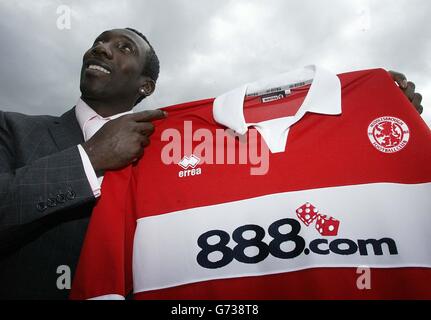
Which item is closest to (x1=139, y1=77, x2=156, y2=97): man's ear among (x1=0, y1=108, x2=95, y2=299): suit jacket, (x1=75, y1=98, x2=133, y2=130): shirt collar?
(x1=75, y1=98, x2=133, y2=130): shirt collar

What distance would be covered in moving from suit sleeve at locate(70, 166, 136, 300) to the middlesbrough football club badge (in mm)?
1397

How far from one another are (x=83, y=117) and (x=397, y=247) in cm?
209

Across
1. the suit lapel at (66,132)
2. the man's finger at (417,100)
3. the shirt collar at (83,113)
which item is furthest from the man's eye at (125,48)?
the man's finger at (417,100)

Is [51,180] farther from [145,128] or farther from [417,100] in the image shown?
[417,100]

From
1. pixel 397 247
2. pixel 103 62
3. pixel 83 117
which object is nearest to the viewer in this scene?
pixel 397 247

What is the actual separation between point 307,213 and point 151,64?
6.41ft

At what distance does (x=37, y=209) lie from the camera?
1.52m

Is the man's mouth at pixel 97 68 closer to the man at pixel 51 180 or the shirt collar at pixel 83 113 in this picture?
the man at pixel 51 180

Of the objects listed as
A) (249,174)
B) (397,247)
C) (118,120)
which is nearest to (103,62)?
(118,120)

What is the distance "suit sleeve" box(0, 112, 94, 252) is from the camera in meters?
1.50

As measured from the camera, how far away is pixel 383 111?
64.2 inches

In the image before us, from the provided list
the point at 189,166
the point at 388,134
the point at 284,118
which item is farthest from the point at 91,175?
the point at 388,134

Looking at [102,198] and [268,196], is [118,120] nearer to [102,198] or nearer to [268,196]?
[102,198]

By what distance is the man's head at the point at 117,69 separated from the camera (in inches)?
88.7
